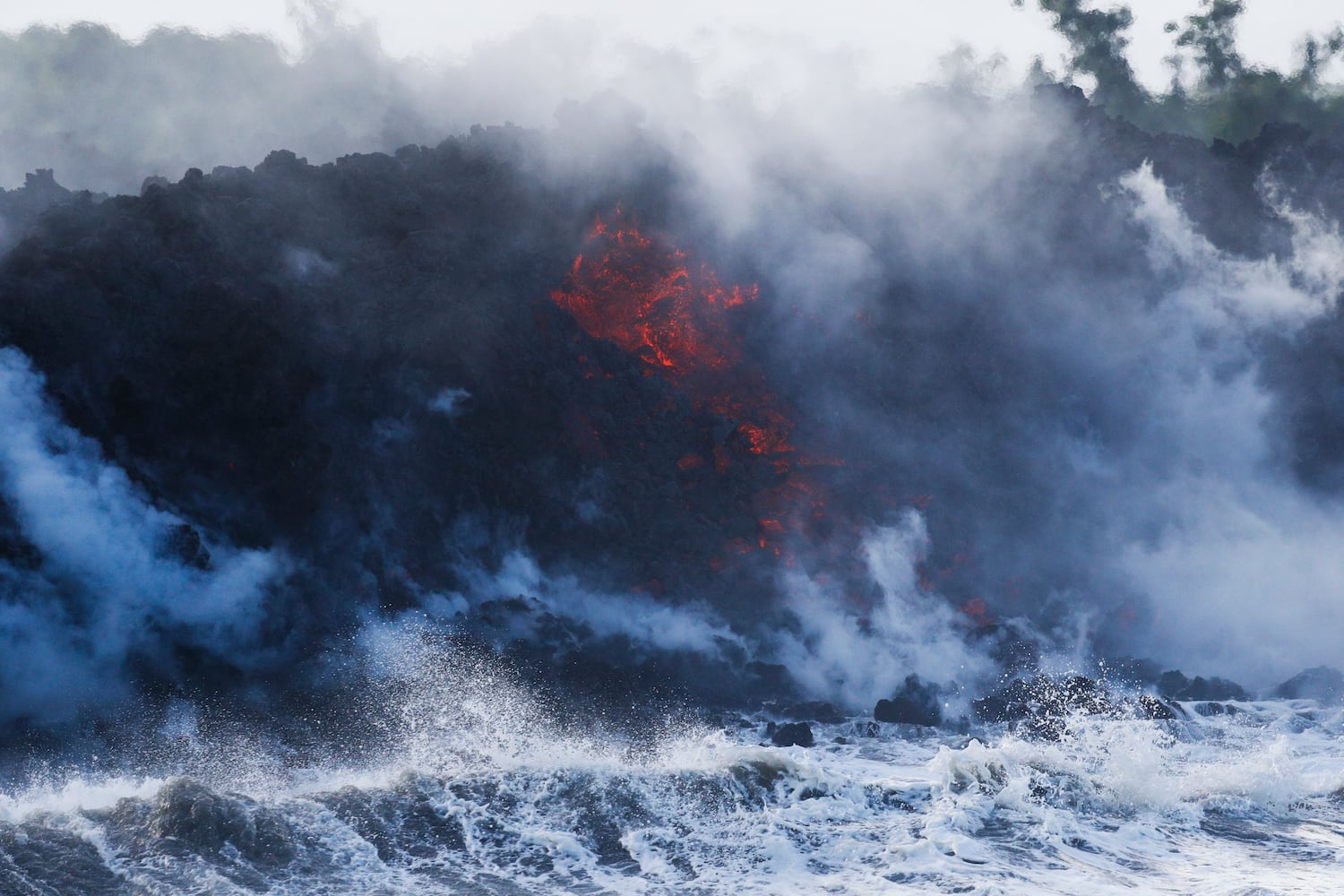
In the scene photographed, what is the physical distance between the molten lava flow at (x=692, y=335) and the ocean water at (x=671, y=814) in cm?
805

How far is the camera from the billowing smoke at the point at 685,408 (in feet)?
91.8

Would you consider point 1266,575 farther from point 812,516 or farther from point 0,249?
point 0,249

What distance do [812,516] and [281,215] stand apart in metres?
17.0

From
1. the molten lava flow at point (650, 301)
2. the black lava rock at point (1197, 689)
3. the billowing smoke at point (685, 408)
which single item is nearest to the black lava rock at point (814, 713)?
the billowing smoke at point (685, 408)

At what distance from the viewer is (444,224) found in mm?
34344

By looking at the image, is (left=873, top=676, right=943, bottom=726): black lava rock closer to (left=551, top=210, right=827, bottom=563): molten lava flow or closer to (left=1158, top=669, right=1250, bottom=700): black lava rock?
(left=551, top=210, right=827, bottom=563): molten lava flow

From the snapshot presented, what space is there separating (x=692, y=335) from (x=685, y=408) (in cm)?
278

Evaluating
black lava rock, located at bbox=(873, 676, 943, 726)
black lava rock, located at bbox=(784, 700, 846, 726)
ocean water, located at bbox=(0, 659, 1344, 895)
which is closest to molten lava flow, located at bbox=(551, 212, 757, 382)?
black lava rock, located at bbox=(784, 700, 846, 726)

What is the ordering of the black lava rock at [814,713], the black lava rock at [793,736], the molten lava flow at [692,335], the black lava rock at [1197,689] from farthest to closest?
the molten lava flow at [692,335] < the black lava rock at [1197,689] < the black lava rock at [814,713] < the black lava rock at [793,736]

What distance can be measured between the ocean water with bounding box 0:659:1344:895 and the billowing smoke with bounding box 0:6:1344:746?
2.88m

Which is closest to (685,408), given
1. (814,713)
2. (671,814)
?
(814,713)

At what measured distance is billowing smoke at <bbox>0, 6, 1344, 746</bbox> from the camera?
1101 inches

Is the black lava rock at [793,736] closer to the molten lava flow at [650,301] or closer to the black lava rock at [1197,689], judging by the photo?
the black lava rock at [1197,689]

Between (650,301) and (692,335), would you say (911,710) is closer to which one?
(692,335)
